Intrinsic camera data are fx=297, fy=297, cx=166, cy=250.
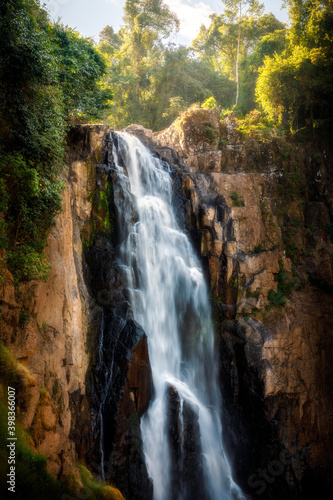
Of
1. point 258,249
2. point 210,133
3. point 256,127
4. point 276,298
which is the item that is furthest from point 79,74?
point 276,298

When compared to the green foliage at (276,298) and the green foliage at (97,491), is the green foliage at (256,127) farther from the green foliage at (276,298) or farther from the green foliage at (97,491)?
the green foliage at (97,491)

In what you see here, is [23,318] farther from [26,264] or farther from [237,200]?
[237,200]

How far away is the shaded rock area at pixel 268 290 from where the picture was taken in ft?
43.7

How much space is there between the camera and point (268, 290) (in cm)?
1542

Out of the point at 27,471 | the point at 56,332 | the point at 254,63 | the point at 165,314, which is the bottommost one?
the point at 27,471

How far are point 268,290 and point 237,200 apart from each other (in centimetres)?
538

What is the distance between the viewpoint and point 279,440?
13.1 meters

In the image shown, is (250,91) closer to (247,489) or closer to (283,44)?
(283,44)

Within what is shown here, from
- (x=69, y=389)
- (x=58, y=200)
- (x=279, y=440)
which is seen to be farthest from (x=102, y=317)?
(x=279, y=440)

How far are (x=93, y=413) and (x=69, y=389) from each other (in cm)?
144

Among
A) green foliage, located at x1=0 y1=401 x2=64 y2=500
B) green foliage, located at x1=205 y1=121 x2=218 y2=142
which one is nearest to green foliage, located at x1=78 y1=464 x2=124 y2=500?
green foliage, located at x1=0 y1=401 x2=64 y2=500

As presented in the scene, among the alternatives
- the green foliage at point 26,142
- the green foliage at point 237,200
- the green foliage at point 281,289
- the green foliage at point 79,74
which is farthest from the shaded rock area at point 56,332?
the green foliage at point 281,289

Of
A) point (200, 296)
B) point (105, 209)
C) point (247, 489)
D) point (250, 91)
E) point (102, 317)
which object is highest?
point (250, 91)

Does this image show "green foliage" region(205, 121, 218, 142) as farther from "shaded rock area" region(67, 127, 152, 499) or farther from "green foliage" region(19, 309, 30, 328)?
"green foliage" region(19, 309, 30, 328)
